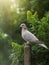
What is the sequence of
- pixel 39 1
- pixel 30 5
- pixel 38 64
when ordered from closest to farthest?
pixel 38 64 < pixel 39 1 < pixel 30 5

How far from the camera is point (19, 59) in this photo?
4.51 meters

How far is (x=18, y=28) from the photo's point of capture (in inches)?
224

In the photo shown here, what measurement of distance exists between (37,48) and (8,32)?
1506 mm

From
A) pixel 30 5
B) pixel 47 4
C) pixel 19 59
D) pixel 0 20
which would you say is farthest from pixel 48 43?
pixel 0 20

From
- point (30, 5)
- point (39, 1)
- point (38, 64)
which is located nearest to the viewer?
point (38, 64)

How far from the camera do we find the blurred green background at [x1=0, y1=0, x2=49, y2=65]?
14.5ft

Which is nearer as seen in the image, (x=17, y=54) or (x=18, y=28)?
(x=17, y=54)

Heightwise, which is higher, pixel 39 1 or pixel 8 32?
pixel 39 1

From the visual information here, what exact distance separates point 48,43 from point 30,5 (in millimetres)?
1339

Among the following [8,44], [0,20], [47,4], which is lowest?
[8,44]

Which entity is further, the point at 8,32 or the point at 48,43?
the point at 8,32

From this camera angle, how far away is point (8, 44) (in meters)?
5.65

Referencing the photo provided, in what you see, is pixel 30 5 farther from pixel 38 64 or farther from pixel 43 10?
pixel 38 64

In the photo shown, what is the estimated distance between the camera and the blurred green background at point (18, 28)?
4.43m
